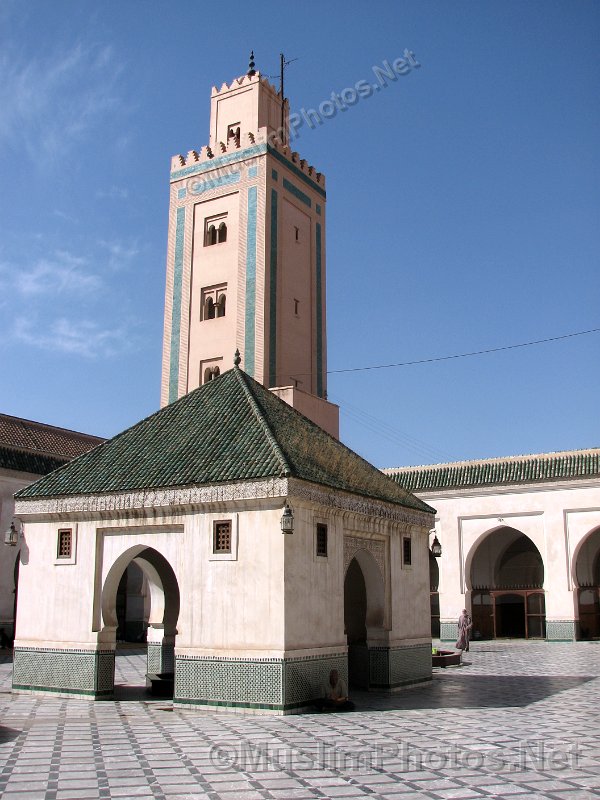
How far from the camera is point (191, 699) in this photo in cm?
901

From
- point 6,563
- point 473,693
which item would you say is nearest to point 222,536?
point 473,693

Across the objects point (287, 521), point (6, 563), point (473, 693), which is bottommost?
point (473, 693)

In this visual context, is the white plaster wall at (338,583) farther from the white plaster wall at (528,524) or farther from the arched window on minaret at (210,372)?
the arched window on minaret at (210,372)

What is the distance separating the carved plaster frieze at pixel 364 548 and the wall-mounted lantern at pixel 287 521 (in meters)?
1.65

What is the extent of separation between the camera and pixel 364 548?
10.5 metres

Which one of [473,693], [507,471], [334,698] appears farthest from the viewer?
[507,471]

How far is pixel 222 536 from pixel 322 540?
→ 1138 mm

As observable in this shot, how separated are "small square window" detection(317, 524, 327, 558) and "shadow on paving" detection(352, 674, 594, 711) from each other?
1691 mm

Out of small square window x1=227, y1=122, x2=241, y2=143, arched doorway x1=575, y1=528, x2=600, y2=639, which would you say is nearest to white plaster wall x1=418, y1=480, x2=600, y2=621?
arched doorway x1=575, y1=528, x2=600, y2=639

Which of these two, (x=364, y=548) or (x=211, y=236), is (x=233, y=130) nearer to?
(x=211, y=236)

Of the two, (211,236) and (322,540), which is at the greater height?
(211,236)

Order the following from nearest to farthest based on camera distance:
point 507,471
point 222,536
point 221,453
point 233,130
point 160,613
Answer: point 222,536 → point 221,453 → point 160,613 → point 507,471 → point 233,130

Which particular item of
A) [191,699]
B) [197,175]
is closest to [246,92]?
[197,175]

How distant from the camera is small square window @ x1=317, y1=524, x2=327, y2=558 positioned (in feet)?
31.1
